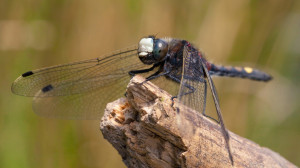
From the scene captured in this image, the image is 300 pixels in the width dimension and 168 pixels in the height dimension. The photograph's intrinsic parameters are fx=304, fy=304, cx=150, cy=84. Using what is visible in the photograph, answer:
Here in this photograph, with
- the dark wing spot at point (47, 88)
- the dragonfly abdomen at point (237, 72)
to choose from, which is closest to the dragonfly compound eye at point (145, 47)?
the dark wing spot at point (47, 88)

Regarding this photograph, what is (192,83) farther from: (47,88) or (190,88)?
(47,88)

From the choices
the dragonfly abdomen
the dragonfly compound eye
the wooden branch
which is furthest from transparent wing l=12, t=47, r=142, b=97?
the dragonfly abdomen

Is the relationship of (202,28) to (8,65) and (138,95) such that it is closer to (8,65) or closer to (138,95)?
(8,65)

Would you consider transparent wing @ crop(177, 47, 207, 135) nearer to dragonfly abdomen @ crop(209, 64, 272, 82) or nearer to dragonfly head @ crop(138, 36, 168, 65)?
dragonfly head @ crop(138, 36, 168, 65)

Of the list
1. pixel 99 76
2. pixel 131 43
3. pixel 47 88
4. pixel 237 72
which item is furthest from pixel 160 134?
pixel 131 43

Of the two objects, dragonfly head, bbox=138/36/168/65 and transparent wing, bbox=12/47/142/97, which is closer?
dragonfly head, bbox=138/36/168/65

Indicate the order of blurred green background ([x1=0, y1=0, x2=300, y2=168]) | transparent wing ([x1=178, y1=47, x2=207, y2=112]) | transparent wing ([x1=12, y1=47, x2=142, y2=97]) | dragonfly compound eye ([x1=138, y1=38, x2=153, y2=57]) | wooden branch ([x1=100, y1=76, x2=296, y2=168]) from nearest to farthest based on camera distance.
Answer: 1. wooden branch ([x1=100, y1=76, x2=296, y2=168])
2. transparent wing ([x1=178, y1=47, x2=207, y2=112])
3. dragonfly compound eye ([x1=138, y1=38, x2=153, y2=57])
4. transparent wing ([x1=12, y1=47, x2=142, y2=97])
5. blurred green background ([x1=0, y1=0, x2=300, y2=168])

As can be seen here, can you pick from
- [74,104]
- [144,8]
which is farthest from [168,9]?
[74,104]

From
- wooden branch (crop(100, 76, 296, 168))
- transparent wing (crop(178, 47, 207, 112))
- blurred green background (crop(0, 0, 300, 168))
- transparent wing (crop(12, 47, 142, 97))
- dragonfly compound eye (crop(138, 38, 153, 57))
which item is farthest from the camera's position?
blurred green background (crop(0, 0, 300, 168))
